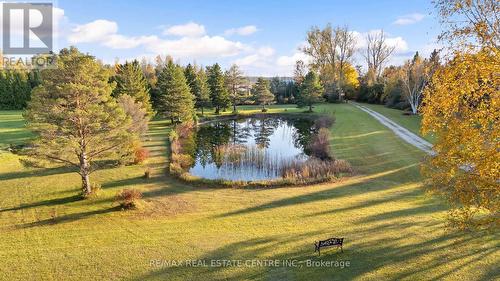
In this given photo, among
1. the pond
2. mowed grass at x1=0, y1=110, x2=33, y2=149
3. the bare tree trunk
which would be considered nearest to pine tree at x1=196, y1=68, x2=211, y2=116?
the pond

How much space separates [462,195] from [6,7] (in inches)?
1196

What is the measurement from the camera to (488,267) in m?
11.3

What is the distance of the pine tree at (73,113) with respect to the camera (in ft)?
57.1

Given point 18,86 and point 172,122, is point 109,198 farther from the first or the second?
point 18,86

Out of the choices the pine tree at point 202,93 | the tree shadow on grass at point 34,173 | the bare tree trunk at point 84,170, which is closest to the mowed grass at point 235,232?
the bare tree trunk at point 84,170

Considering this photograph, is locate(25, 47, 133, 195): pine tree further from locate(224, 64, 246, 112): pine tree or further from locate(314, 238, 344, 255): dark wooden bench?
locate(224, 64, 246, 112): pine tree

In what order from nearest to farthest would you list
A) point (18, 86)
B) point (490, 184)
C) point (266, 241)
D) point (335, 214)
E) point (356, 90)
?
point (490, 184), point (266, 241), point (335, 214), point (18, 86), point (356, 90)

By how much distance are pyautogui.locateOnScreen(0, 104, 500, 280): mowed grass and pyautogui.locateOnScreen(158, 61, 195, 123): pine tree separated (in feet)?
74.6

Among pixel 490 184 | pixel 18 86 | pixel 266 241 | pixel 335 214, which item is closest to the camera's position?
pixel 490 184

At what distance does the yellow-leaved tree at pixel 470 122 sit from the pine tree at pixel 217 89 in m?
49.3

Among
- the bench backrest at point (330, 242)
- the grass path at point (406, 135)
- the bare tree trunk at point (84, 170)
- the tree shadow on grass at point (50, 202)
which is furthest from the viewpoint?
the grass path at point (406, 135)

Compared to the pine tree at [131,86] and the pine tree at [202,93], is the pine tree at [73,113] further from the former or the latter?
the pine tree at [202,93]

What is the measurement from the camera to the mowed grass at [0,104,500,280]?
11594 mm

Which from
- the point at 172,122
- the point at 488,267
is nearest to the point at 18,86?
the point at 172,122
